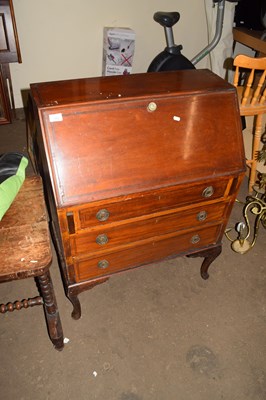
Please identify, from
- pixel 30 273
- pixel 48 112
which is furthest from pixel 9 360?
pixel 48 112

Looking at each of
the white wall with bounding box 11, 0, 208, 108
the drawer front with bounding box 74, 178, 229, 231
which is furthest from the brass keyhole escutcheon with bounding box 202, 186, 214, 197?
the white wall with bounding box 11, 0, 208, 108

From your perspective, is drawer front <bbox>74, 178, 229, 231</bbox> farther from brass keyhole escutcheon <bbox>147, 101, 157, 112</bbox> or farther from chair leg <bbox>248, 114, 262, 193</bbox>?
chair leg <bbox>248, 114, 262, 193</bbox>

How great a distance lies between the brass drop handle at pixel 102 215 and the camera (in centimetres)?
143

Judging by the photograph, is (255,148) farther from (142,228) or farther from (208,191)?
(142,228)

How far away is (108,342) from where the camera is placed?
1.88 metres

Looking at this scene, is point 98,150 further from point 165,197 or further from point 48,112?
point 165,197

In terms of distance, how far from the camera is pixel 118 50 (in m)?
3.65

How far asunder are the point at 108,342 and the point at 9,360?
0.58 meters

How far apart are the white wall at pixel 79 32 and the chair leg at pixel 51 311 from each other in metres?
2.91

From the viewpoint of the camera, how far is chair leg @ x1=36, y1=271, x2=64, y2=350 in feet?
5.09

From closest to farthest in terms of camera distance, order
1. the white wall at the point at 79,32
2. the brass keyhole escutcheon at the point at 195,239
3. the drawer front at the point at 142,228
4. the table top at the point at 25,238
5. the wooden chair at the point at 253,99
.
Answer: the table top at the point at 25,238 < the drawer front at the point at 142,228 < the brass keyhole escutcheon at the point at 195,239 < the wooden chair at the point at 253,99 < the white wall at the point at 79,32

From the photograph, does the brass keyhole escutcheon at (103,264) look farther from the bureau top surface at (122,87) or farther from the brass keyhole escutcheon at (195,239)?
the bureau top surface at (122,87)

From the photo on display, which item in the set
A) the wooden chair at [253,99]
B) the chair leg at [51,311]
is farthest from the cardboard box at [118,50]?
the chair leg at [51,311]

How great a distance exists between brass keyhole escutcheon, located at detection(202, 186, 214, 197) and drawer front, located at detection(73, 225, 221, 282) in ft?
0.94
